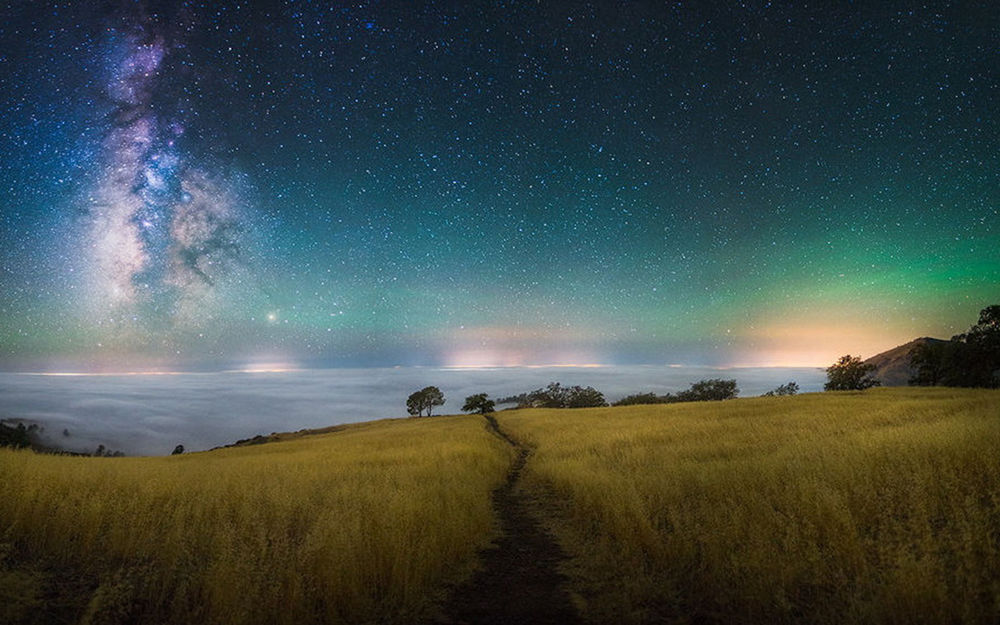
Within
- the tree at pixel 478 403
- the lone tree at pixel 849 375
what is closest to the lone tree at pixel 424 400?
the tree at pixel 478 403

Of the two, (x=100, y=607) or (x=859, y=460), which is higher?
(x=859, y=460)

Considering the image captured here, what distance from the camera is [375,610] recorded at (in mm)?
4648

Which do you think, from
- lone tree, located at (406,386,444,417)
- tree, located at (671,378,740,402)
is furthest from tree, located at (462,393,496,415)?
tree, located at (671,378,740,402)

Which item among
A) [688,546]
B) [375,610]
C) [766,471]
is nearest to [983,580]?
[688,546]

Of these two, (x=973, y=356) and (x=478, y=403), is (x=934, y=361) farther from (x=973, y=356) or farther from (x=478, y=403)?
(x=478, y=403)

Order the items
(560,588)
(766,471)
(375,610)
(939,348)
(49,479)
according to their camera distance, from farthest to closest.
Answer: (939,348) < (766,471) < (49,479) < (560,588) < (375,610)

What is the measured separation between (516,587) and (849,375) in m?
79.1

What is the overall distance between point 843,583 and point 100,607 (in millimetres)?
7687

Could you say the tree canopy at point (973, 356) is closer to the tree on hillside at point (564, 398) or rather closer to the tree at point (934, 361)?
the tree at point (934, 361)

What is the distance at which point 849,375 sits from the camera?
205 feet

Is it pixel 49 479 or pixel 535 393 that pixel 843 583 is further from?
pixel 535 393

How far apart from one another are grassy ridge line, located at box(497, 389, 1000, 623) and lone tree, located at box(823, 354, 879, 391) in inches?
2771

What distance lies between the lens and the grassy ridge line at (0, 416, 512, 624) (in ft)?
14.0

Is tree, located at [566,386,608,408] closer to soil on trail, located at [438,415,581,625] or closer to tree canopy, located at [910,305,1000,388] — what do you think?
tree canopy, located at [910,305,1000,388]
